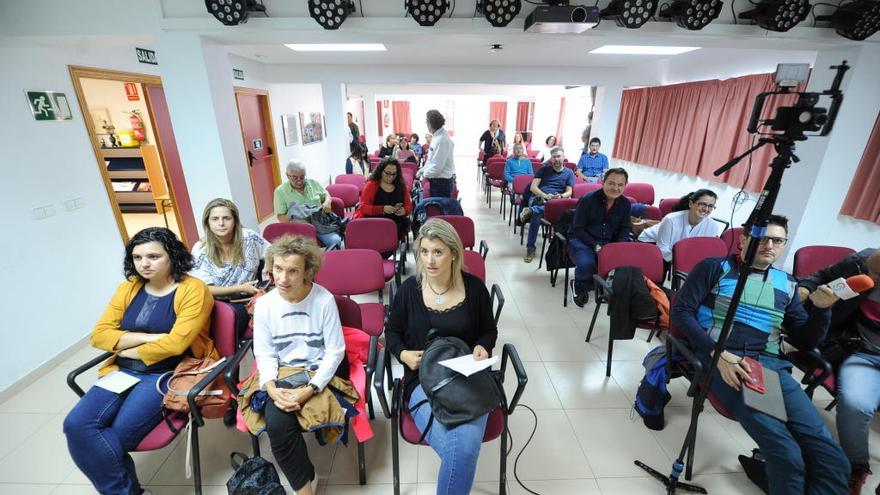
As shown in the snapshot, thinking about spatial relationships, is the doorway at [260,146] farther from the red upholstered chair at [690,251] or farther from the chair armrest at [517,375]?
the red upholstered chair at [690,251]

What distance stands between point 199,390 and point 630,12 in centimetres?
392

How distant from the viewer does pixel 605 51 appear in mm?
5262

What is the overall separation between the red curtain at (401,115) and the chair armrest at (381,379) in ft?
54.2

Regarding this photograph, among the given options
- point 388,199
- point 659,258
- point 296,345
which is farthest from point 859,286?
point 388,199

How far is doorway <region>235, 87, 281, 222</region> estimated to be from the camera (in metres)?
5.85

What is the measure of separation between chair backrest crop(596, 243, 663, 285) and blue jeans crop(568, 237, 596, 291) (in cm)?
48

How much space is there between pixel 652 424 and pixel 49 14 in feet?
16.1

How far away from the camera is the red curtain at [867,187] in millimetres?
3574

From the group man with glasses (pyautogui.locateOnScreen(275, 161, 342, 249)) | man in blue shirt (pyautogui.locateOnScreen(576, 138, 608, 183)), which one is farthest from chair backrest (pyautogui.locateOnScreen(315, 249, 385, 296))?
man in blue shirt (pyautogui.locateOnScreen(576, 138, 608, 183))

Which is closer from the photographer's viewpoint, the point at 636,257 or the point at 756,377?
the point at 756,377

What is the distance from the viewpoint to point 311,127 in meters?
8.63

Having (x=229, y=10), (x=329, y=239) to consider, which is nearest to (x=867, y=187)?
(x=329, y=239)

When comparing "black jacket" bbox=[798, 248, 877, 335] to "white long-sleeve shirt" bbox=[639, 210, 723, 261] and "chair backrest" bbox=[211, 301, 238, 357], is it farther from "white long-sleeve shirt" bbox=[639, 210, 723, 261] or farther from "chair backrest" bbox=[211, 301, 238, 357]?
"chair backrest" bbox=[211, 301, 238, 357]

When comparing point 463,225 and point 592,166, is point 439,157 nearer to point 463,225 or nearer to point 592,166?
point 463,225
